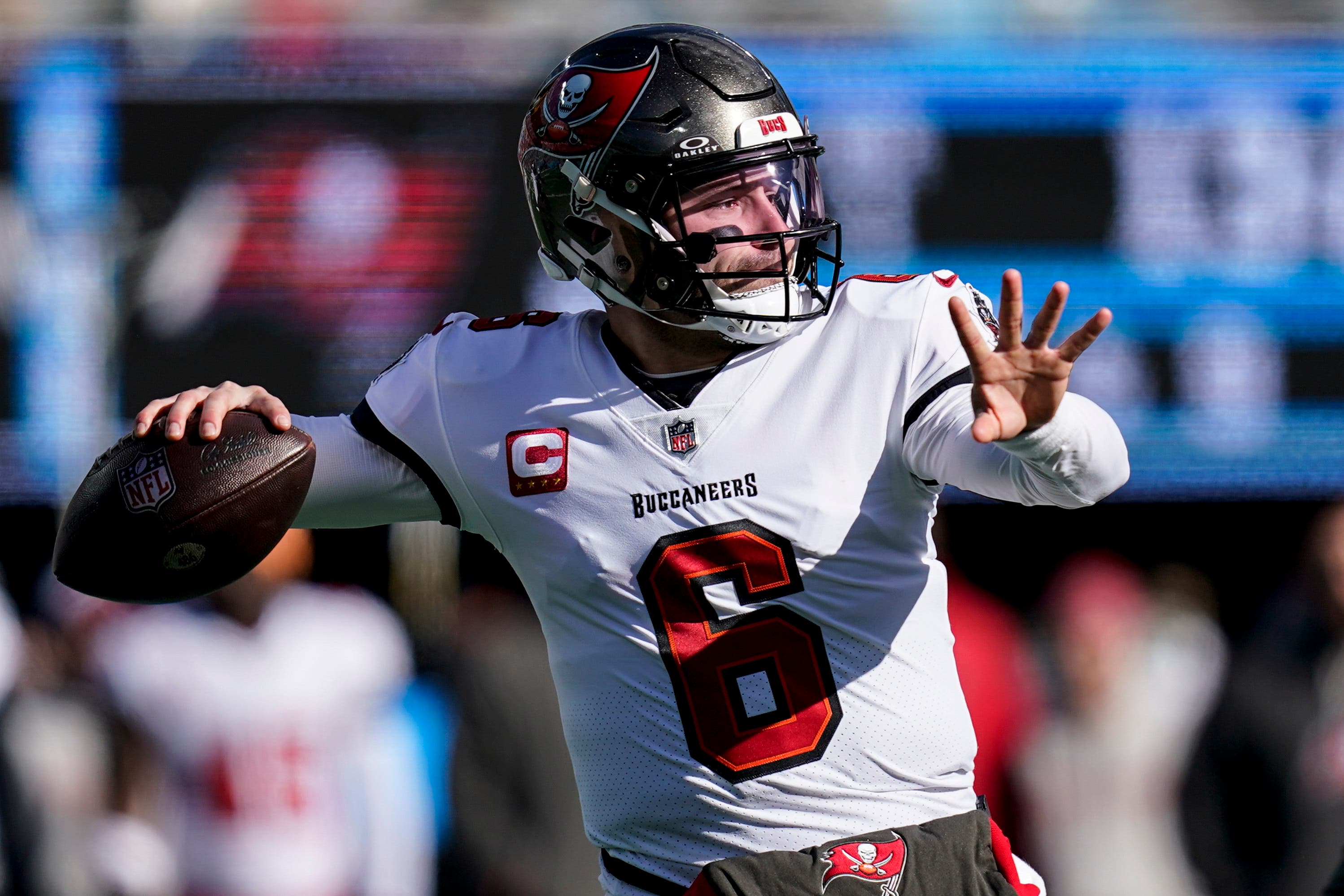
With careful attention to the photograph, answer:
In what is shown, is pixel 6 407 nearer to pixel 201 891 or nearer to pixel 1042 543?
pixel 201 891

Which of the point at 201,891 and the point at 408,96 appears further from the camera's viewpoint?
the point at 408,96

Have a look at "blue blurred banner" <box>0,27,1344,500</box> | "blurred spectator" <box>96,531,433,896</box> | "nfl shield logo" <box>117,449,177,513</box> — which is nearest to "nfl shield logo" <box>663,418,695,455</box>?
"nfl shield logo" <box>117,449,177,513</box>

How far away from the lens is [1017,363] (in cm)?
174

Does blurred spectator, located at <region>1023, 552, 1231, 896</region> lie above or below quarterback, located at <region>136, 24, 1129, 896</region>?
below

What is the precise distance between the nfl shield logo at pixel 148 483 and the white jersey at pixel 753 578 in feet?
1.24

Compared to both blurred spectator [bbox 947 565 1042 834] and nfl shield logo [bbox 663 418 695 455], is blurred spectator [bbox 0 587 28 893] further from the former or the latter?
nfl shield logo [bbox 663 418 695 455]

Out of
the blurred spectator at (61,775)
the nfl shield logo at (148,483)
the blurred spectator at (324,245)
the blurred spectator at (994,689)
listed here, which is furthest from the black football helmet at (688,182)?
the blurred spectator at (61,775)

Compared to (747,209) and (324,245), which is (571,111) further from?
(324,245)

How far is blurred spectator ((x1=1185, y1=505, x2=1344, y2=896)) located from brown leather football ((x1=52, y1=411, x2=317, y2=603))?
309 cm

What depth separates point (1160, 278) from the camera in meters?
4.81

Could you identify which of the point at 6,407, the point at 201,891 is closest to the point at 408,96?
the point at 6,407

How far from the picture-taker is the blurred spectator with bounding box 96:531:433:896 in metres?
4.05

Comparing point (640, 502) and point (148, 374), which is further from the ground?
point (640, 502)

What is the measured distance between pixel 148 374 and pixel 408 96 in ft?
3.81
